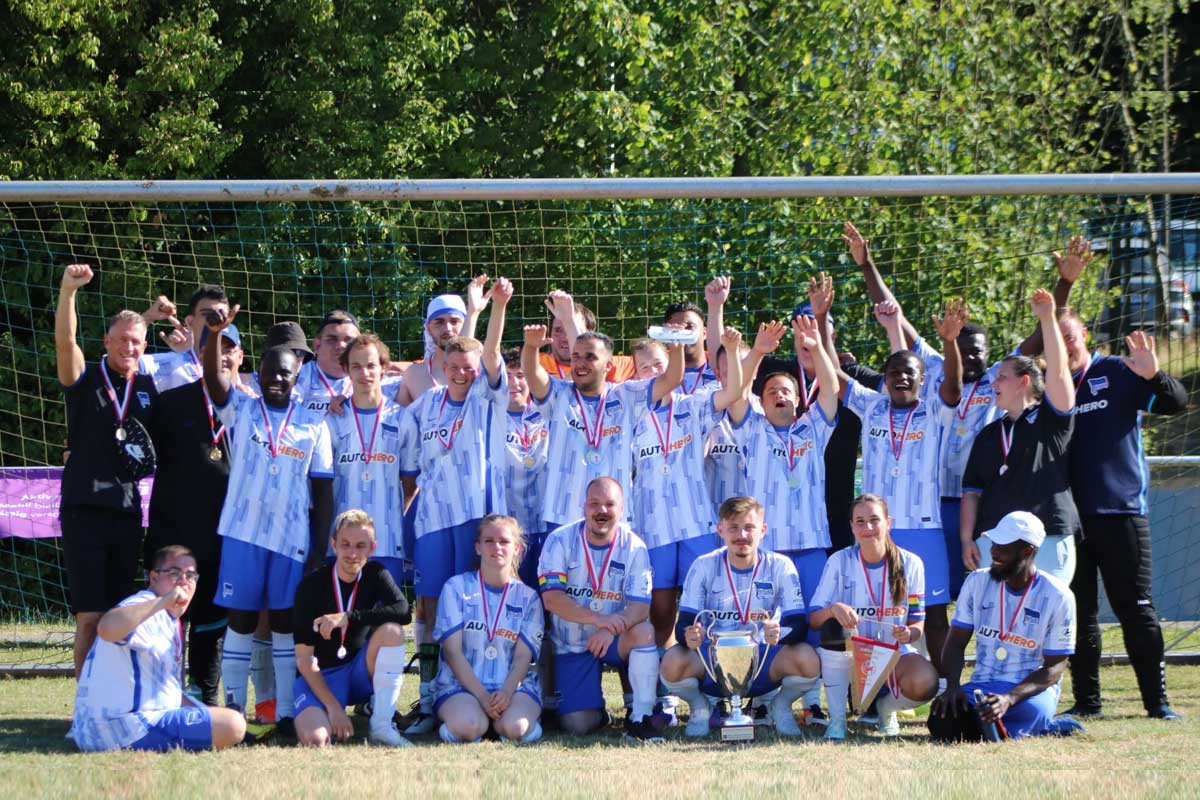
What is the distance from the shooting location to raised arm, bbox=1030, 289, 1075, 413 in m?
6.91

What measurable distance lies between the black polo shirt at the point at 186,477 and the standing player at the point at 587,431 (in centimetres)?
164

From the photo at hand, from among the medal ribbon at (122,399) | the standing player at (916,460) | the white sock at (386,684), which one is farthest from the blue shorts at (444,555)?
the standing player at (916,460)

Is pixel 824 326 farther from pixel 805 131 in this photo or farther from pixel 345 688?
pixel 805 131

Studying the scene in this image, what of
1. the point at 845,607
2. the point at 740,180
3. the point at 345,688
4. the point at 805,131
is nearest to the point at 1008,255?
the point at 805,131

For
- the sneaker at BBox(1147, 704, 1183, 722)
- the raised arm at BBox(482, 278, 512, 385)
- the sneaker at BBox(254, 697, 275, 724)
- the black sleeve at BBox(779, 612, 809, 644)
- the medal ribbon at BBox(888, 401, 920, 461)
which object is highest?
the raised arm at BBox(482, 278, 512, 385)

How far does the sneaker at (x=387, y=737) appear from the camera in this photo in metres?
6.50

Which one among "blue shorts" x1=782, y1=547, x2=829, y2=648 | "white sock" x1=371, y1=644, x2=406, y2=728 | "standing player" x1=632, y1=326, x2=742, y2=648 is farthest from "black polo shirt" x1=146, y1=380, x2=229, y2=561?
"blue shorts" x1=782, y1=547, x2=829, y2=648

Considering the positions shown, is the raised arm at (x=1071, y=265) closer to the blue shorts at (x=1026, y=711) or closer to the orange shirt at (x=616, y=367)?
the blue shorts at (x=1026, y=711)

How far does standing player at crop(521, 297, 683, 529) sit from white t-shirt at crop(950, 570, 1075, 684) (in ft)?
5.88

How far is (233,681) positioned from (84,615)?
78 centimetres

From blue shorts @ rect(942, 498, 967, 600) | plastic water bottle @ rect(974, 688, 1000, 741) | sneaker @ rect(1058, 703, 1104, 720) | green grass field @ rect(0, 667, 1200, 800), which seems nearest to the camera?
green grass field @ rect(0, 667, 1200, 800)

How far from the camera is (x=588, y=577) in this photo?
700cm

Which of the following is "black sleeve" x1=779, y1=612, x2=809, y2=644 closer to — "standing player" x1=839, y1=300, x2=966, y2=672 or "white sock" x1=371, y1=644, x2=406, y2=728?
"standing player" x1=839, y1=300, x2=966, y2=672

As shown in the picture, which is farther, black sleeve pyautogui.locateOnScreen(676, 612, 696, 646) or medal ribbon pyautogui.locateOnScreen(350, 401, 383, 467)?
medal ribbon pyautogui.locateOnScreen(350, 401, 383, 467)
